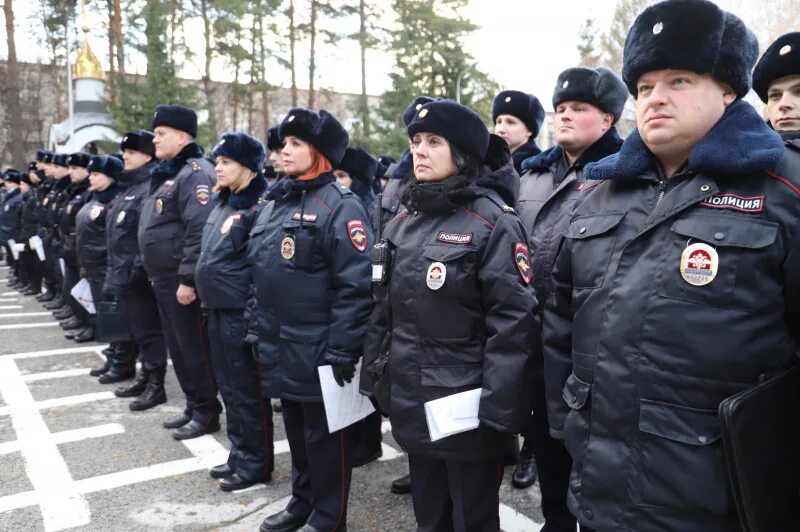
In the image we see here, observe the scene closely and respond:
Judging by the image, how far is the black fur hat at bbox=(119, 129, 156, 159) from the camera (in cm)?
605

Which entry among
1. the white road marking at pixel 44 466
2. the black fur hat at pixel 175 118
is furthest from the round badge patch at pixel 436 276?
the black fur hat at pixel 175 118

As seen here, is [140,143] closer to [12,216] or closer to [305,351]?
[305,351]

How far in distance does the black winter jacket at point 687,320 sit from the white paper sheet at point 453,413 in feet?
2.21

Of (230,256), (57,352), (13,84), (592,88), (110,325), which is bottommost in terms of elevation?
(57,352)

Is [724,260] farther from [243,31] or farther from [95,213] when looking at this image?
[243,31]

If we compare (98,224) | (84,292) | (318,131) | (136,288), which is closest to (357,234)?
(318,131)

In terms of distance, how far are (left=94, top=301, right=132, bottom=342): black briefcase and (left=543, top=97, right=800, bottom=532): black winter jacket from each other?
555 centimetres

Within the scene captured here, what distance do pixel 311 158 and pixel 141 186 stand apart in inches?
120

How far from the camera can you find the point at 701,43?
5.50ft

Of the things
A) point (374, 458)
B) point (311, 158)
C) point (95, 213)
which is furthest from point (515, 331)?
point (95, 213)

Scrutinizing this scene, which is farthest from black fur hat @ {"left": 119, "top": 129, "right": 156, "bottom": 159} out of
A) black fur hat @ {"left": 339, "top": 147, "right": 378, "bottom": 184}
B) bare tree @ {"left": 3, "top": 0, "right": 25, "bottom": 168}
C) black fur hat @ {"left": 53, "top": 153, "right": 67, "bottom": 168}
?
bare tree @ {"left": 3, "top": 0, "right": 25, "bottom": 168}

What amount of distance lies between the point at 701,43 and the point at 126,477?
4232mm

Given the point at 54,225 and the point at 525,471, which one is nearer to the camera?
the point at 525,471

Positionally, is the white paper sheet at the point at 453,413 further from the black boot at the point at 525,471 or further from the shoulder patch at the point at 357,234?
the black boot at the point at 525,471
